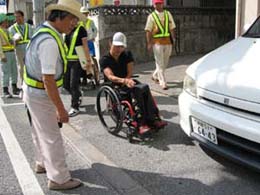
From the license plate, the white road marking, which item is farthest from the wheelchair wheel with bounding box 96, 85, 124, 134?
the white road marking

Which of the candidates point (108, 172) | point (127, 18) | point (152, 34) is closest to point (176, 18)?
point (127, 18)

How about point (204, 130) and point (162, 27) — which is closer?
point (204, 130)

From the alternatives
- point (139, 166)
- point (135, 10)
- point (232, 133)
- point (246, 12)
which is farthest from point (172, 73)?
point (232, 133)

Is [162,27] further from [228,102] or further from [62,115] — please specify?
[62,115]

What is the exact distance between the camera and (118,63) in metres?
5.16

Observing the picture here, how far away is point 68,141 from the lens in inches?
198

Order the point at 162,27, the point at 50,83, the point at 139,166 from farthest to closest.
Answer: the point at 162,27 < the point at 139,166 < the point at 50,83

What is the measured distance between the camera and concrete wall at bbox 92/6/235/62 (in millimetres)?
11273

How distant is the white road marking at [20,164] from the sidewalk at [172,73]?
3107mm

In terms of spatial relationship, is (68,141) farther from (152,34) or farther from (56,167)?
(152,34)

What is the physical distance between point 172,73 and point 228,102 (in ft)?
19.9

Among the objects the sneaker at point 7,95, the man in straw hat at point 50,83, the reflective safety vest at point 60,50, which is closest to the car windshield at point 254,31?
the man in straw hat at point 50,83

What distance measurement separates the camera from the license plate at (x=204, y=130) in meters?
3.68

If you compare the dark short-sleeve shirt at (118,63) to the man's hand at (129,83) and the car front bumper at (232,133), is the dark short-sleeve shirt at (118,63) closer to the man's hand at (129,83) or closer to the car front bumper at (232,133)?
the man's hand at (129,83)
